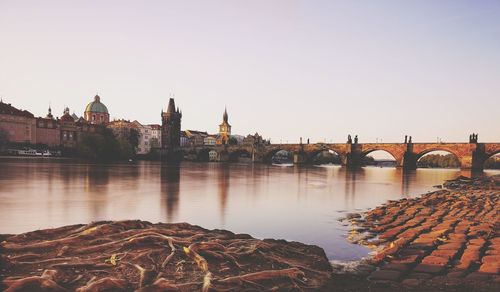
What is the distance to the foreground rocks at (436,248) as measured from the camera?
6.43 metres

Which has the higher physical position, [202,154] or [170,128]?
[170,128]

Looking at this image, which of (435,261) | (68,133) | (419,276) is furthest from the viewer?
(68,133)

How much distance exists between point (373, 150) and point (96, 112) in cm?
11044

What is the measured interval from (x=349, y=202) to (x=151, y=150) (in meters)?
129

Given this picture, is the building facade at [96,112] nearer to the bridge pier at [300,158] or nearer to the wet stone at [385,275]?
the bridge pier at [300,158]

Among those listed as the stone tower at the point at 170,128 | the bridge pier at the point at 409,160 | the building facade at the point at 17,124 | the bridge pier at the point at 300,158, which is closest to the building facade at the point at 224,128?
the stone tower at the point at 170,128

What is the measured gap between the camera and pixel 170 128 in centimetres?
14888

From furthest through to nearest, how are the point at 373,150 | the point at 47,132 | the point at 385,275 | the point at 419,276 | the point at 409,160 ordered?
the point at 47,132
the point at 373,150
the point at 409,160
the point at 385,275
the point at 419,276

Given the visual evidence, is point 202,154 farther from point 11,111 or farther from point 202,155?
point 11,111

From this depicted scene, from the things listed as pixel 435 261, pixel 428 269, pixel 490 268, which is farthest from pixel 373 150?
pixel 428 269

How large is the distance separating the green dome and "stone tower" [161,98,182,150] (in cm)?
2377

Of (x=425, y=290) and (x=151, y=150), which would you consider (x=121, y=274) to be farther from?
(x=151, y=150)

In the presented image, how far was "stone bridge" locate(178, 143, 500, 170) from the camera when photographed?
7100cm

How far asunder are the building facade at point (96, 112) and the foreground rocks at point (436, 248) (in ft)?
483
